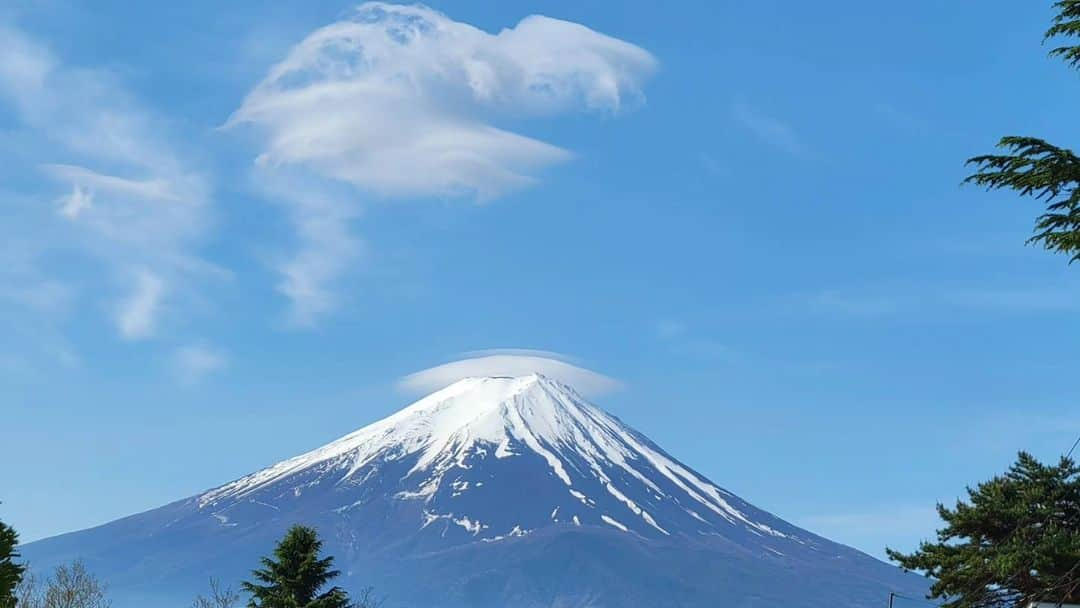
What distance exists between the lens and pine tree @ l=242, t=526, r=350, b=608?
37000 millimetres

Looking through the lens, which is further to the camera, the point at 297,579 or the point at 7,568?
the point at 297,579

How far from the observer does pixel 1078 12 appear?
16219 millimetres

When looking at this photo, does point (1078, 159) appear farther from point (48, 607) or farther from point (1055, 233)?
point (48, 607)

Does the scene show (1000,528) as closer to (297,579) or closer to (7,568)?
(297,579)

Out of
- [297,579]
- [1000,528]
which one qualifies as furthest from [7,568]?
[1000,528]

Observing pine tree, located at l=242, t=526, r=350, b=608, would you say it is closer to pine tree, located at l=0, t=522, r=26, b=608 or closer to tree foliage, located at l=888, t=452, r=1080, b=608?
pine tree, located at l=0, t=522, r=26, b=608

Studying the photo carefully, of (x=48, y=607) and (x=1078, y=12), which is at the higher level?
(x=1078, y=12)

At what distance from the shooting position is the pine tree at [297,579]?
121ft

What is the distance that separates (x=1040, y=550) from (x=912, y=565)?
866 centimetres

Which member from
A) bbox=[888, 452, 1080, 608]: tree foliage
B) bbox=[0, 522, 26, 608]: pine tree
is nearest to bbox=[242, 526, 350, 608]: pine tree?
bbox=[0, 522, 26, 608]: pine tree

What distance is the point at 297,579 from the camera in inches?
1469

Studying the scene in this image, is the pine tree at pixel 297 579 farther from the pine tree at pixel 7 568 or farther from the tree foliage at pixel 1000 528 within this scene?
the tree foliage at pixel 1000 528

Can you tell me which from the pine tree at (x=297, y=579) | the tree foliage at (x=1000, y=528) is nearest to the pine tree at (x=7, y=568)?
the pine tree at (x=297, y=579)

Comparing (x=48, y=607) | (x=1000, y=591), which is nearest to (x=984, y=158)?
(x=1000, y=591)
